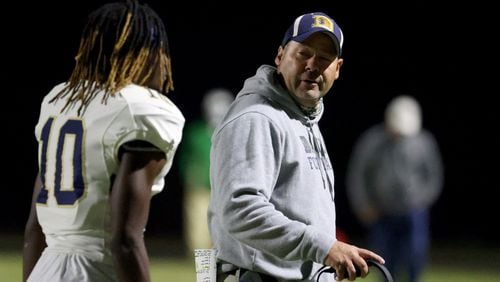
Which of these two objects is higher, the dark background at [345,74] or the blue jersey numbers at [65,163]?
the blue jersey numbers at [65,163]

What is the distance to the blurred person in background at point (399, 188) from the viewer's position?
9.49m

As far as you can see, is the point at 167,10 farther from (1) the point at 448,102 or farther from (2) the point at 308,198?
(2) the point at 308,198

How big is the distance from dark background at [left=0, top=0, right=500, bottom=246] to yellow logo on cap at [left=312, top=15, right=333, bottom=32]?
1230 centimetres

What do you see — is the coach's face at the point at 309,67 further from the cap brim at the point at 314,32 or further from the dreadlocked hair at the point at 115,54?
the dreadlocked hair at the point at 115,54

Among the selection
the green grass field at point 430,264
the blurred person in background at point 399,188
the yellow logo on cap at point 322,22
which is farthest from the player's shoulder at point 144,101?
the green grass field at point 430,264

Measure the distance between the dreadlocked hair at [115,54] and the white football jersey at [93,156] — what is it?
0.05 m

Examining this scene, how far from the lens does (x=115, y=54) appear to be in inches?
146

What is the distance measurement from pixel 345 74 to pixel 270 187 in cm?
1415

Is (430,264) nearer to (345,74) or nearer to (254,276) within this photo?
(345,74)

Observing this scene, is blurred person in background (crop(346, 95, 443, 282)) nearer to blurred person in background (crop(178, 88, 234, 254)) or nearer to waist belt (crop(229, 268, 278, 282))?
blurred person in background (crop(178, 88, 234, 254))

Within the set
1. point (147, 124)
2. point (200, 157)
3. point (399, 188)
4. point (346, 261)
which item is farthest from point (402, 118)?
point (147, 124)

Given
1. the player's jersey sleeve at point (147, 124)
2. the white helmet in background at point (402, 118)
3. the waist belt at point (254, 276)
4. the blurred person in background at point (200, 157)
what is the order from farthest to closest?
the blurred person in background at point (200, 157) < the white helmet in background at point (402, 118) < the waist belt at point (254, 276) < the player's jersey sleeve at point (147, 124)

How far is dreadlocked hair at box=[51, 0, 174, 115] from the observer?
3684 mm

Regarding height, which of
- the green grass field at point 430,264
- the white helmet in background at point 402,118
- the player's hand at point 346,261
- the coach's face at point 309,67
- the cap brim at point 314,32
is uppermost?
the cap brim at point 314,32
